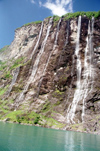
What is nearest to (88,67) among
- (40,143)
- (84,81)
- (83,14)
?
(84,81)

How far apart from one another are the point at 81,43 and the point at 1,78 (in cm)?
4072

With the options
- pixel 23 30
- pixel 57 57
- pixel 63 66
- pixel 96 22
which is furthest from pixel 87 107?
pixel 23 30

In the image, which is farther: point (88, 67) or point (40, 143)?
point (88, 67)

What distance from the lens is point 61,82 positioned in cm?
4838

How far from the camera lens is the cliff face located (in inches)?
1544

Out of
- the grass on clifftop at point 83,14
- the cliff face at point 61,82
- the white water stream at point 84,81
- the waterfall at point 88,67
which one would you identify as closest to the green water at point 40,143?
the cliff face at point 61,82

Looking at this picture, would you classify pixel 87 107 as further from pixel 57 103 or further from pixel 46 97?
pixel 46 97

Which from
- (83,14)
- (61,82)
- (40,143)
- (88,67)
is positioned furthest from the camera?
(83,14)

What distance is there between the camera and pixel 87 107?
39.5 m

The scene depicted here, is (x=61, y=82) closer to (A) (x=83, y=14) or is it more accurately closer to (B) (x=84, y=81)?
(B) (x=84, y=81)

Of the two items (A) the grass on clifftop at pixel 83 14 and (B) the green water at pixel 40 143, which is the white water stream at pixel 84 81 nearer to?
(A) the grass on clifftop at pixel 83 14

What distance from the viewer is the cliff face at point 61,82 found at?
3922 cm

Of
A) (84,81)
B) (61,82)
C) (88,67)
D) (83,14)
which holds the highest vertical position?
(83,14)

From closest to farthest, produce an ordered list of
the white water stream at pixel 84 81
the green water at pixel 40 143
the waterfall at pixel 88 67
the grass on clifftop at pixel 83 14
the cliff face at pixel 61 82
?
the green water at pixel 40 143 → the cliff face at pixel 61 82 → the white water stream at pixel 84 81 → the waterfall at pixel 88 67 → the grass on clifftop at pixel 83 14
